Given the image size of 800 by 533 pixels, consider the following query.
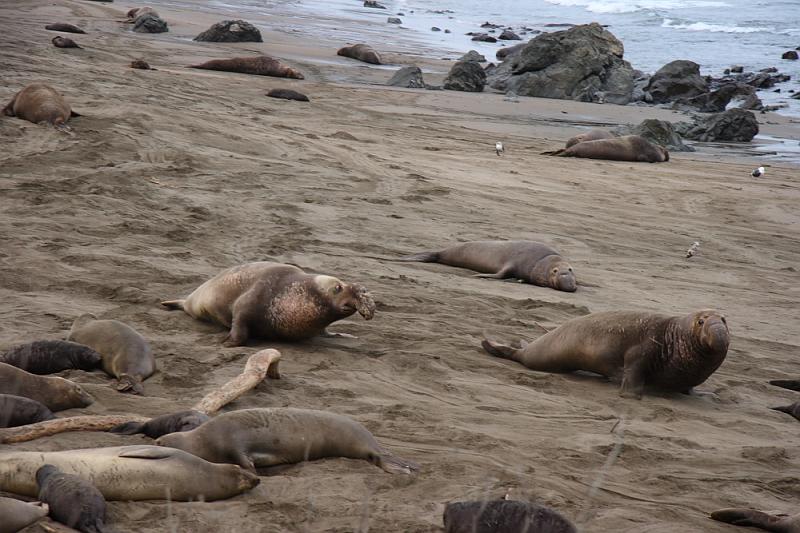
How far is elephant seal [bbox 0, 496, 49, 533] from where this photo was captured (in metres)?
3.23

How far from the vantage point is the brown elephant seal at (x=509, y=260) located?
8.55 meters

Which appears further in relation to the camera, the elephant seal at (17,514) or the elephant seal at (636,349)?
the elephant seal at (636,349)

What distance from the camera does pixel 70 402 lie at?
4719 mm

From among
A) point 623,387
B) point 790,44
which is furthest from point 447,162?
point 790,44

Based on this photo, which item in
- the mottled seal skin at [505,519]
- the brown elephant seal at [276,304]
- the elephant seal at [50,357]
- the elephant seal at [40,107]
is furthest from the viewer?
the elephant seal at [40,107]

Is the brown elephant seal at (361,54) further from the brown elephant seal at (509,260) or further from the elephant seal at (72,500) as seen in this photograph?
the elephant seal at (72,500)

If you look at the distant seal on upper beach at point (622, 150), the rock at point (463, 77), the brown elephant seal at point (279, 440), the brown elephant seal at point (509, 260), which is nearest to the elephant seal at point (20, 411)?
the brown elephant seal at point (279, 440)

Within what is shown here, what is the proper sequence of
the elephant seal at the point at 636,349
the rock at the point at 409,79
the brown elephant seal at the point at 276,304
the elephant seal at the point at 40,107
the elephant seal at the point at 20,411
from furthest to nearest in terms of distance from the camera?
the rock at the point at 409,79 < the elephant seal at the point at 40,107 < the brown elephant seal at the point at 276,304 < the elephant seal at the point at 636,349 < the elephant seal at the point at 20,411

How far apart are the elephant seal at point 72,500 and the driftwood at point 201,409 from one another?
2.02 feet

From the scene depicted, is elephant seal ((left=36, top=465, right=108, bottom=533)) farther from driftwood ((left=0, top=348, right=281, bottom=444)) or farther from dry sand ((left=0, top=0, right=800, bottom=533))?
driftwood ((left=0, top=348, right=281, bottom=444))

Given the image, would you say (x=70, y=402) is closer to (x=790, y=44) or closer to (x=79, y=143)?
(x=79, y=143)

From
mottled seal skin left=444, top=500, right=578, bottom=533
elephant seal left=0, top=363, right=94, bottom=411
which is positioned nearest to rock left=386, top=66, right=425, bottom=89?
elephant seal left=0, top=363, right=94, bottom=411

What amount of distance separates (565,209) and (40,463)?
8344 mm

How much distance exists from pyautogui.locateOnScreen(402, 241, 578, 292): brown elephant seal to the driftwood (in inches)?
129
